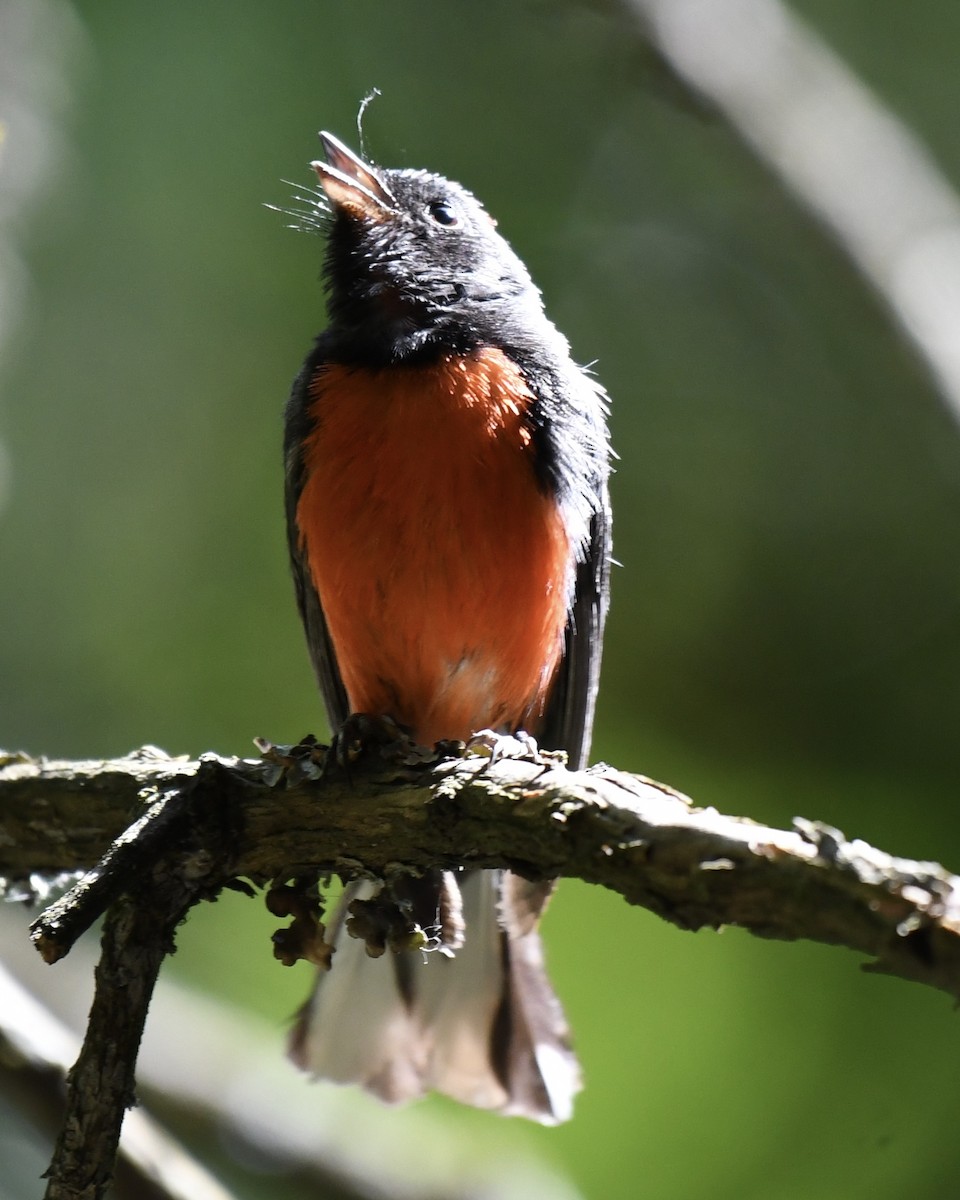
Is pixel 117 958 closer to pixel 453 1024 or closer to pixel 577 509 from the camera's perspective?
pixel 453 1024

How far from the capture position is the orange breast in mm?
4219

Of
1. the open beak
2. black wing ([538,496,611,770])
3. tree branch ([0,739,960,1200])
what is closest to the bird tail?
black wing ([538,496,611,770])

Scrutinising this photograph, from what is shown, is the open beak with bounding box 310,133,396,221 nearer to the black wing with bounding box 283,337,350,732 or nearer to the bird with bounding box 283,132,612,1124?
the bird with bounding box 283,132,612,1124

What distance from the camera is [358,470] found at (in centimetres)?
428

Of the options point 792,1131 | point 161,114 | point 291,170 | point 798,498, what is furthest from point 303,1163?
point 161,114

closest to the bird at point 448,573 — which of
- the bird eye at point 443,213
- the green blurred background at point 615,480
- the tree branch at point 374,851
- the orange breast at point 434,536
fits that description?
the orange breast at point 434,536

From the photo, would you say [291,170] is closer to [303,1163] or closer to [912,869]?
[303,1163]

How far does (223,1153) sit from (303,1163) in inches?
20.5

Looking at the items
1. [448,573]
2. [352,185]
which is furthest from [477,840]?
[352,185]

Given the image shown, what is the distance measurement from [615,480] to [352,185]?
3.30m

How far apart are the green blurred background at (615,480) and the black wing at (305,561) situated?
1639mm

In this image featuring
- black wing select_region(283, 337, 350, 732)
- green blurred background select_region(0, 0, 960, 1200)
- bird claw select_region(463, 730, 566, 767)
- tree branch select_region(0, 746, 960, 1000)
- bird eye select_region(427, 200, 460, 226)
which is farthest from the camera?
green blurred background select_region(0, 0, 960, 1200)

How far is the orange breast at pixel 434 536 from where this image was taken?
422 cm

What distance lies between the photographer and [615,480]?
8070 mm
